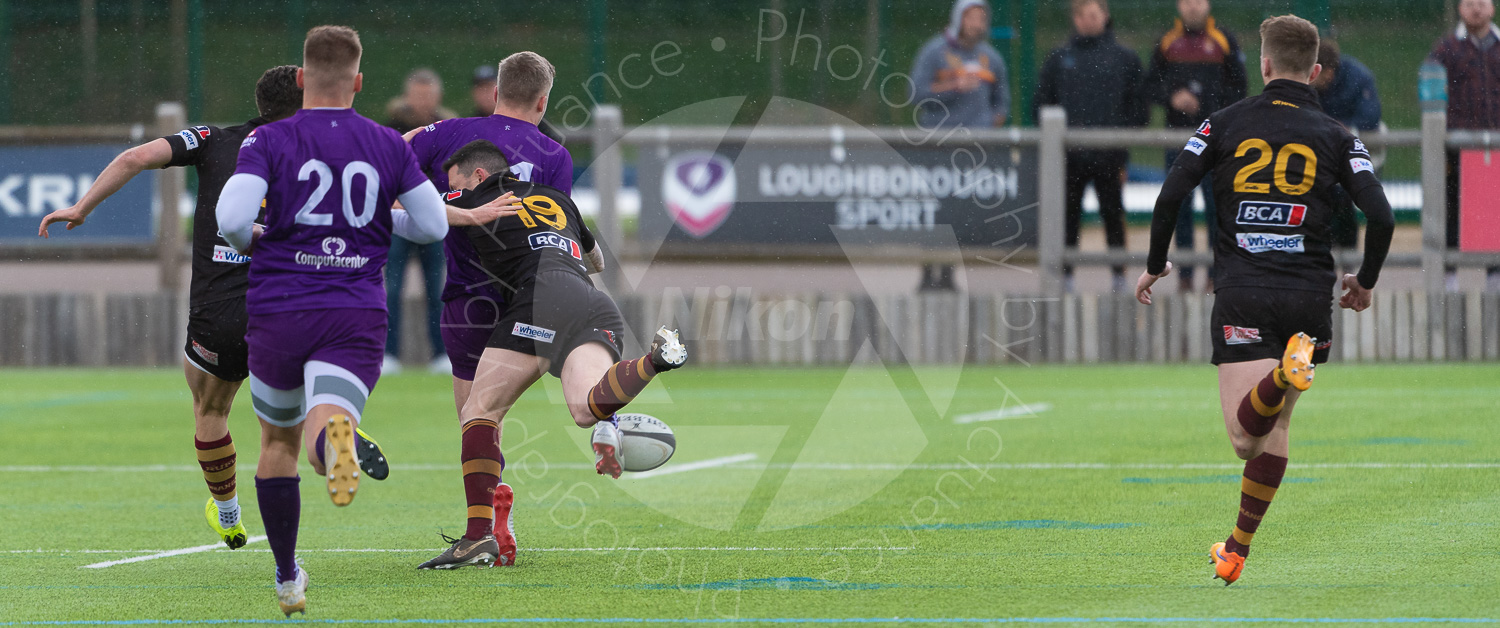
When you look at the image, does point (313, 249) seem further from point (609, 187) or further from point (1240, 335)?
point (609, 187)

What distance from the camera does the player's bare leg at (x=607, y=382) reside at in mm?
6082

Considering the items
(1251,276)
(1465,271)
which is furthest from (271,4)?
(1251,276)

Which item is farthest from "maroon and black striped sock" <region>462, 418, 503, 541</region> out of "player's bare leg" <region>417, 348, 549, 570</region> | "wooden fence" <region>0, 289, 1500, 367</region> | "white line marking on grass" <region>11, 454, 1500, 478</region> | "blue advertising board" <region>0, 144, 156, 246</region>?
"blue advertising board" <region>0, 144, 156, 246</region>

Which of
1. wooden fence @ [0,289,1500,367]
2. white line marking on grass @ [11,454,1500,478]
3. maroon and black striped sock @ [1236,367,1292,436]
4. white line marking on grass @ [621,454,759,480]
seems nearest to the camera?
maroon and black striped sock @ [1236,367,1292,436]

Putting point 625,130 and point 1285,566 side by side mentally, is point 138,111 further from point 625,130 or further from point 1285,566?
point 1285,566

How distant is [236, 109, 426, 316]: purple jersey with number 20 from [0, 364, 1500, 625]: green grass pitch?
3.45 feet

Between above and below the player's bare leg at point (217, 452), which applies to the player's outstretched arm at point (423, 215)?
above

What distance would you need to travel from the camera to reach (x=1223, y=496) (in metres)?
8.26

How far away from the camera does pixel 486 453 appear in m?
6.59

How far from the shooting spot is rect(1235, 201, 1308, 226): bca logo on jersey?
6004mm

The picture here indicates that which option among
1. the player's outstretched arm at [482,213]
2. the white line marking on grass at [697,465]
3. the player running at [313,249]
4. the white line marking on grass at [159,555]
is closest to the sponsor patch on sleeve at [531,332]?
the player's outstretched arm at [482,213]

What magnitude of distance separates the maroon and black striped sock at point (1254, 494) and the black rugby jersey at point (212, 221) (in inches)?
151

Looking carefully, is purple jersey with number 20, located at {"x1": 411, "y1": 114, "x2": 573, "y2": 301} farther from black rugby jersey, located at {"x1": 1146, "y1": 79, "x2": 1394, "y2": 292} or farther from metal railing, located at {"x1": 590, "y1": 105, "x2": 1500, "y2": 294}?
metal railing, located at {"x1": 590, "y1": 105, "x2": 1500, "y2": 294}

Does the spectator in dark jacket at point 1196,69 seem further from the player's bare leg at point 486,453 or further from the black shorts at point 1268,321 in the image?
the player's bare leg at point 486,453
